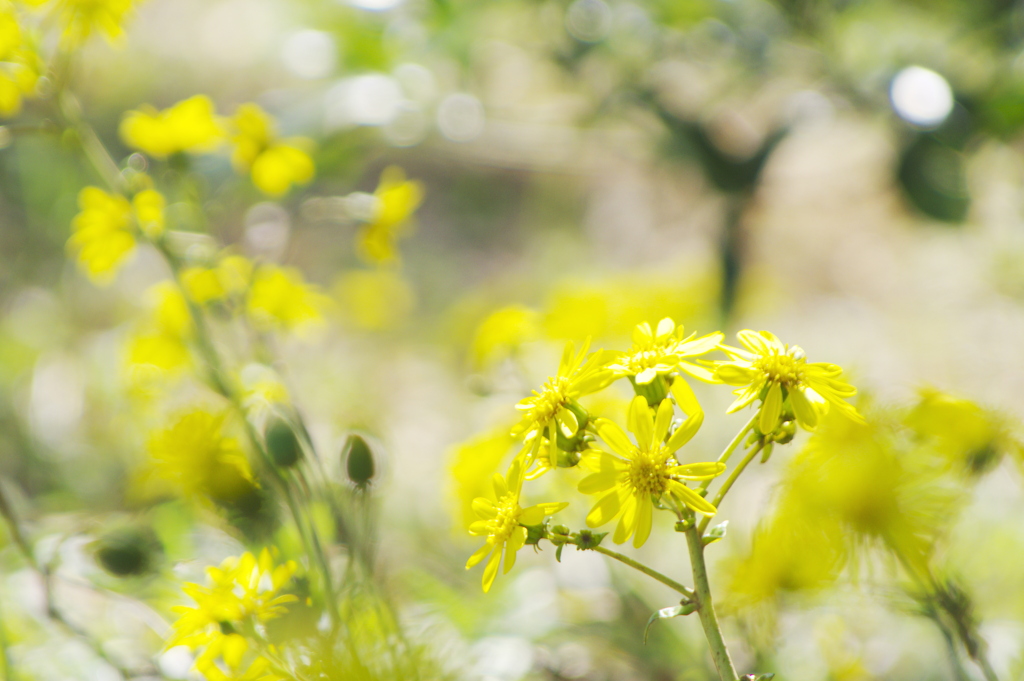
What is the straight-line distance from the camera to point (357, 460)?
0.53 metres

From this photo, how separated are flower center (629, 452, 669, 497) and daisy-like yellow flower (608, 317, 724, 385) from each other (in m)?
0.05

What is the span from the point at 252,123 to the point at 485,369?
20.0 inches

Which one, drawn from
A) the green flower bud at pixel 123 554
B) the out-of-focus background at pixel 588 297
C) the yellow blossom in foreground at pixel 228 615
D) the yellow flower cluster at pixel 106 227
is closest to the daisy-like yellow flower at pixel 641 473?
the out-of-focus background at pixel 588 297

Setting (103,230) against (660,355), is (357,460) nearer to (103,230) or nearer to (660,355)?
(660,355)

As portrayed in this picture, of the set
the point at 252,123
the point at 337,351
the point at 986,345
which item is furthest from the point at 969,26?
the point at 337,351

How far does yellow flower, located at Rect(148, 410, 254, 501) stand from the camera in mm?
557

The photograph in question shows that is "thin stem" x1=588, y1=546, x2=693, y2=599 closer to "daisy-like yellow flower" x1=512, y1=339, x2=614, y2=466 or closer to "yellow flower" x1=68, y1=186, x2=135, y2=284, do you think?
"daisy-like yellow flower" x1=512, y1=339, x2=614, y2=466

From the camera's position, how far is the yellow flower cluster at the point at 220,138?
0.75 metres

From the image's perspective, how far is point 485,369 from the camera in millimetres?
1066

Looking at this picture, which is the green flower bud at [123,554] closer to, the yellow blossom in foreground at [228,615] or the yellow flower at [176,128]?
the yellow blossom in foreground at [228,615]

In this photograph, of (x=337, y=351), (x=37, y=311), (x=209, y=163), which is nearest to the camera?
(x=209, y=163)

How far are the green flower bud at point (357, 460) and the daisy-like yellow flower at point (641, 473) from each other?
0.21 meters

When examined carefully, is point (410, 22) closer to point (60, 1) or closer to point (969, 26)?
point (60, 1)

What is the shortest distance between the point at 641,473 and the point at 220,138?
72 cm
